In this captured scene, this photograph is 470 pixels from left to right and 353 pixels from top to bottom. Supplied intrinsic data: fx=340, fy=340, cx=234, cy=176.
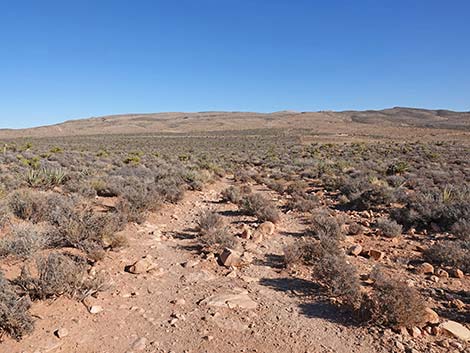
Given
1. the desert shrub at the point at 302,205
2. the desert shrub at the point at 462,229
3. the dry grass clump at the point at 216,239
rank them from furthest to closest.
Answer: the desert shrub at the point at 302,205
the desert shrub at the point at 462,229
the dry grass clump at the point at 216,239

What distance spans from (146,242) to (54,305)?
2.47 m

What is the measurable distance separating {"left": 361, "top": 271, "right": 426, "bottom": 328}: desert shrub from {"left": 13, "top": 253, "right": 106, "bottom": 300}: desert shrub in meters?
3.33

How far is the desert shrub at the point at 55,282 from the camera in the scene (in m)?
4.05

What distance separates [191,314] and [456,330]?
2935mm

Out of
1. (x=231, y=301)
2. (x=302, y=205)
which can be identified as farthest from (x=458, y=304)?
(x=302, y=205)

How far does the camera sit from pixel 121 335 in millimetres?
3598

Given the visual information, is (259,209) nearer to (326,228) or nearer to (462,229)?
(326,228)

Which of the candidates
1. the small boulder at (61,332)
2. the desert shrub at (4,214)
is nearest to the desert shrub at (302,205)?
the desert shrub at (4,214)

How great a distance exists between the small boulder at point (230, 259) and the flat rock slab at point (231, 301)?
0.97 metres

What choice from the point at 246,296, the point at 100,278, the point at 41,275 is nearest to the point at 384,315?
the point at 246,296

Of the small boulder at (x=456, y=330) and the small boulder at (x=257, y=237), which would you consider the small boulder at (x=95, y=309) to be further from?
the small boulder at (x=456, y=330)

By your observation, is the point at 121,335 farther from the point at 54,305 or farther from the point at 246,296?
the point at 246,296

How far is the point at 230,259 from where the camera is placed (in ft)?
18.2

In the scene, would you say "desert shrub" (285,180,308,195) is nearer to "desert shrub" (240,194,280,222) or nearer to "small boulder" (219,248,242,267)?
"desert shrub" (240,194,280,222)
